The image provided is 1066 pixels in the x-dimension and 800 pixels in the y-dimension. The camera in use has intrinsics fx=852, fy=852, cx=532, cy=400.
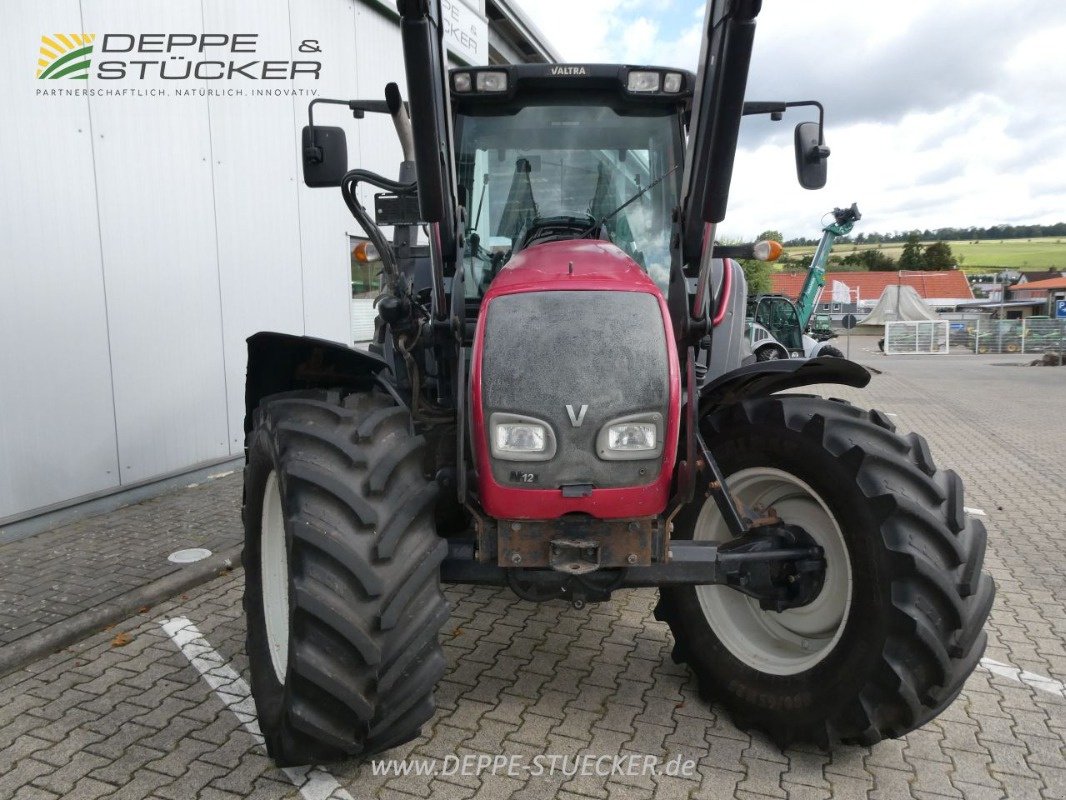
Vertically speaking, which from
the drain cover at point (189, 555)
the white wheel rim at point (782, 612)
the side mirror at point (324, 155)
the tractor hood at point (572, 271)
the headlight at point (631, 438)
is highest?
the side mirror at point (324, 155)

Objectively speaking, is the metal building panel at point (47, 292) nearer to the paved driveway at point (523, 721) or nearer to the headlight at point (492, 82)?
the paved driveway at point (523, 721)

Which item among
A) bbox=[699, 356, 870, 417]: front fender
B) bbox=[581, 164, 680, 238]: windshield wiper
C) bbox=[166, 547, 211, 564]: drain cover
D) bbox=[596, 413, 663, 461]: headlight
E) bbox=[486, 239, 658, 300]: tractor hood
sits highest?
bbox=[581, 164, 680, 238]: windshield wiper

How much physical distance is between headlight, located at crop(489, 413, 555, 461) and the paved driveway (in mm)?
1112

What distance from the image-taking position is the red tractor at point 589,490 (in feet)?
8.37

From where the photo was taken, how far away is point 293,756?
2.67m

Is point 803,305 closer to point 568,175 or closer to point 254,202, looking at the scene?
point 254,202

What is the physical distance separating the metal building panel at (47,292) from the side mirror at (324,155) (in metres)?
2.89

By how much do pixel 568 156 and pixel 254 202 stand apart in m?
4.57

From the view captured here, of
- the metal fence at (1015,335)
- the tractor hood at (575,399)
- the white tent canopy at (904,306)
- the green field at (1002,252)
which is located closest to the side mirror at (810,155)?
the tractor hood at (575,399)

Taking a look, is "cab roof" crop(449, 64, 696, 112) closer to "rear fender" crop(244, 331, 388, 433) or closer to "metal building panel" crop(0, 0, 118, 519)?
"rear fender" crop(244, 331, 388, 433)

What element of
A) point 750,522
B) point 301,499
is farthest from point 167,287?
point 750,522

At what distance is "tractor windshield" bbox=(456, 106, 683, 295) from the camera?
3.63m

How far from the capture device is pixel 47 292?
5441mm

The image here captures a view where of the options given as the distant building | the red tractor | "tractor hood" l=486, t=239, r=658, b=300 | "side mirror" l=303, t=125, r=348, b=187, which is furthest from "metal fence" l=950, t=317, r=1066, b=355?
"side mirror" l=303, t=125, r=348, b=187
